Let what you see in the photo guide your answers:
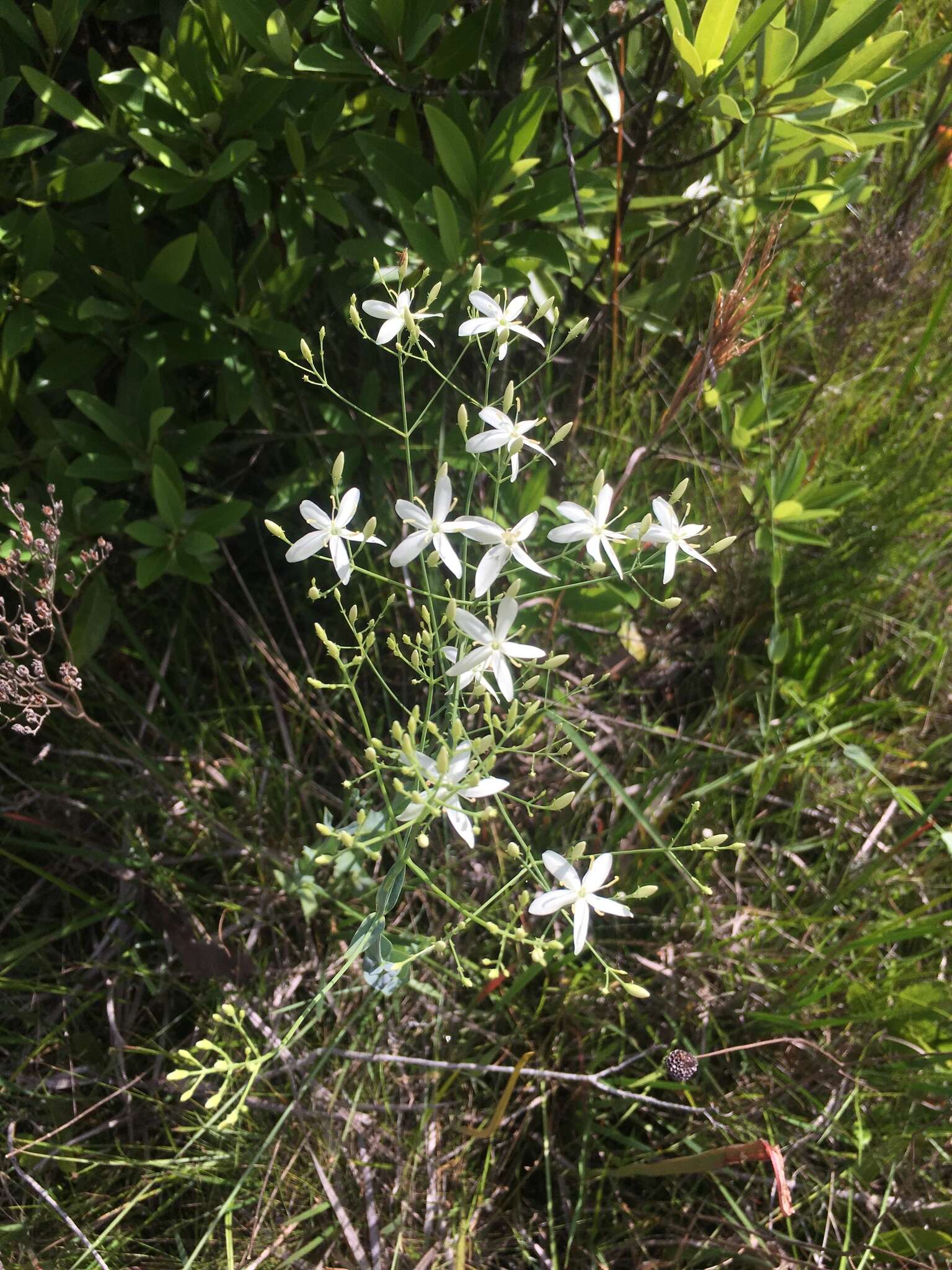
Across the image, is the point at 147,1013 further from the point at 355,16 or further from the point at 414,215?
the point at 355,16

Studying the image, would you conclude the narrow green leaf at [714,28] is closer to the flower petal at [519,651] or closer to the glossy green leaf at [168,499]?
the flower petal at [519,651]

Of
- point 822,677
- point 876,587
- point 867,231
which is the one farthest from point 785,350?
point 822,677

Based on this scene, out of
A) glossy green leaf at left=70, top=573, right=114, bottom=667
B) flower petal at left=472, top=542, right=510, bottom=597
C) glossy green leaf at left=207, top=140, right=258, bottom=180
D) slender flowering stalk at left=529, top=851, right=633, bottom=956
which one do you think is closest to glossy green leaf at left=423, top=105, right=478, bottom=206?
glossy green leaf at left=207, top=140, right=258, bottom=180

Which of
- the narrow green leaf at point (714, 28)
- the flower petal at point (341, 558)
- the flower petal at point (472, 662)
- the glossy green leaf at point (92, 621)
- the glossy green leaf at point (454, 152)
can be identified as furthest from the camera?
the glossy green leaf at point (92, 621)

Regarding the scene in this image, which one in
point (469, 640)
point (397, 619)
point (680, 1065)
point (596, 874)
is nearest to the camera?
point (596, 874)

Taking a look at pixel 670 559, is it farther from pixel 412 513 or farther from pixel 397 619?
pixel 397 619

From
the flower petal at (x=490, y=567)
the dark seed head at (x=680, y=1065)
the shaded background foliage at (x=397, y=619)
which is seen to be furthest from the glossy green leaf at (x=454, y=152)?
the dark seed head at (x=680, y=1065)

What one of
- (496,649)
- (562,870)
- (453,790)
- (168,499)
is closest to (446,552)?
(496,649)
